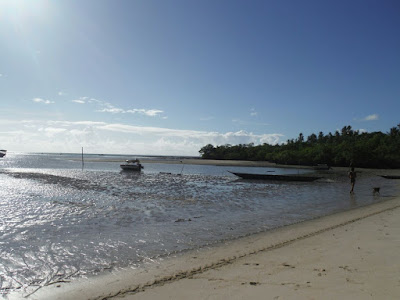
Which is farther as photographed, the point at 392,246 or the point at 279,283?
the point at 392,246

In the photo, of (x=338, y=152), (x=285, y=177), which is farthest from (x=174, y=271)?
(x=338, y=152)

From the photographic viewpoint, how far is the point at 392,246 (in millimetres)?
7855

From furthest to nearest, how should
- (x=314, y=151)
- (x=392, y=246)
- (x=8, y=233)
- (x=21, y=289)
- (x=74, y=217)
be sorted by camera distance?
(x=314, y=151) < (x=74, y=217) < (x=8, y=233) < (x=392, y=246) < (x=21, y=289)

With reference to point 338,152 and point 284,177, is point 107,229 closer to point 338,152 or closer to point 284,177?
point 284,177

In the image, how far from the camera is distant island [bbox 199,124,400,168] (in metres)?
80.8

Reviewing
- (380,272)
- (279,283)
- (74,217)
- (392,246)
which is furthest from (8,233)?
(392,246)

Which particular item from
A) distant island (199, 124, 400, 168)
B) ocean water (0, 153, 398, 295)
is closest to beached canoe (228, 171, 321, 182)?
ocean water (0, 153, 398, 295)

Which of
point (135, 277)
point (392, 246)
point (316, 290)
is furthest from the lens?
point (392, 246)

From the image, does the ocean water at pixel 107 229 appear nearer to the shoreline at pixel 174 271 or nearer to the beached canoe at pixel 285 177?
the shoreline at pixel 174 271

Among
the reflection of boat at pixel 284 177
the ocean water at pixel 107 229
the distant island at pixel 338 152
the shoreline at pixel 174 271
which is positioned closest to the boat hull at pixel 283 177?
the reflection of boat at pixel 284 177

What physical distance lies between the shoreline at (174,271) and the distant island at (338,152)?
76597mm

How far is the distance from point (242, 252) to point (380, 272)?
3416 millimetres

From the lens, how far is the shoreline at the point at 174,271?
18.3 feet

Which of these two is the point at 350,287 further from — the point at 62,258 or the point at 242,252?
the point at 62,258
